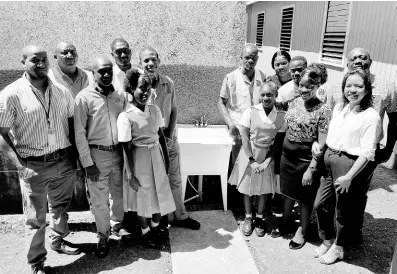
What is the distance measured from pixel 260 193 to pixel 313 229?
28.5 inches

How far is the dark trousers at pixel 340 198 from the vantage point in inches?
107

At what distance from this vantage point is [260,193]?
11.1 feet

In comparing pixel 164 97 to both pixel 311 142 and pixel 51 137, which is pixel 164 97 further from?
pixel 311 142

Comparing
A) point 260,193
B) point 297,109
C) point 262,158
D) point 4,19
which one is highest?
point 4,19

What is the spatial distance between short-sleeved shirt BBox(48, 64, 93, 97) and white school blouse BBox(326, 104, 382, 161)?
2.38 m

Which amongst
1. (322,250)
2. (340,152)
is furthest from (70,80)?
(322,250)

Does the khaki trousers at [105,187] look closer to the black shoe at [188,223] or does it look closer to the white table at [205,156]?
the black shoe at [188,223]

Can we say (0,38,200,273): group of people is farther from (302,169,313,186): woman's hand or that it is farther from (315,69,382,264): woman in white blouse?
(315,69,382,264): woman in white blouse

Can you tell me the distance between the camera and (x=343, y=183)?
2648 mm

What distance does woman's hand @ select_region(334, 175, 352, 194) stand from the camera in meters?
2.63

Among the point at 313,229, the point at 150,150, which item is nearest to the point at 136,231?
the point at 150,150

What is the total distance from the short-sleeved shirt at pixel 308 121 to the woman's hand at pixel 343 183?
43 centimetres

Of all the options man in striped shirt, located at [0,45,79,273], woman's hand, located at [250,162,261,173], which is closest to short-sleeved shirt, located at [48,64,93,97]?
man in striped shirt, located at [0,45,79,273]

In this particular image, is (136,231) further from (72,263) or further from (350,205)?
(350,205)
